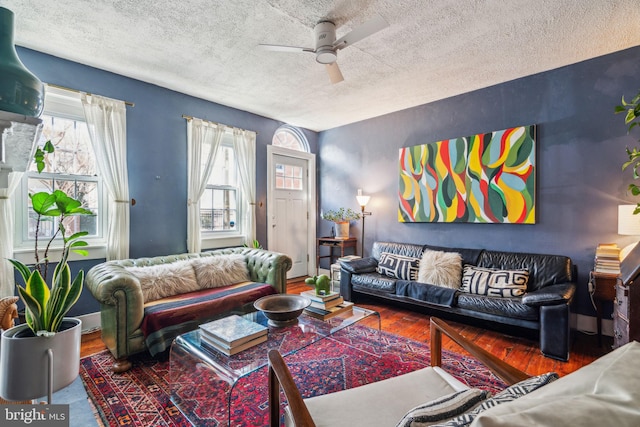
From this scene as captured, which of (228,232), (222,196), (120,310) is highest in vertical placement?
(222,196)

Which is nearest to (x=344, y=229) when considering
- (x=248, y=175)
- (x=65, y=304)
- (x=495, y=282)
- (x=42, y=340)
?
(x=248, y=175)

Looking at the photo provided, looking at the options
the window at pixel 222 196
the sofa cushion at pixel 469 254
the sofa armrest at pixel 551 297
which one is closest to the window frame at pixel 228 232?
the window at pixel 222 196

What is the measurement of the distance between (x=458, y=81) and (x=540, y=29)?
1.01m

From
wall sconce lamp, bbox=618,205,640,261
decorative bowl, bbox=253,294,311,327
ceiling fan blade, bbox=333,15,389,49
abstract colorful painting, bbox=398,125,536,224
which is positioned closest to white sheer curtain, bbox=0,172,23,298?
decorative bowl, bbox=253,294,311,327

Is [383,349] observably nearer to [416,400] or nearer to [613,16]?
[416,400]

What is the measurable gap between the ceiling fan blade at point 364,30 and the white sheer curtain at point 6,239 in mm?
2965

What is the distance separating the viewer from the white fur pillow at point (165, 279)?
8.85ft

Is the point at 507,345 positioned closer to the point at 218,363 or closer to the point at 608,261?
the point at 608,261

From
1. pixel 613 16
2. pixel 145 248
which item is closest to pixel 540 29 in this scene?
pixel 613 16

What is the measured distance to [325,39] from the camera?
7.38 ft

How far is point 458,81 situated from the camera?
11.1ft

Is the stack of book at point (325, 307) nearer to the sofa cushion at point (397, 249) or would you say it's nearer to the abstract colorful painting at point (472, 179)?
the sofa cushion at point (397, 249)

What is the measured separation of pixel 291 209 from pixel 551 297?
3.67 metres

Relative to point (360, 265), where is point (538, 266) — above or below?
above
